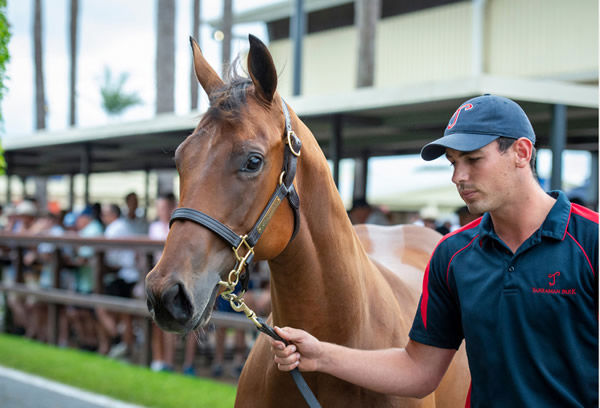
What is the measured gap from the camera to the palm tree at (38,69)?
18.6 metres

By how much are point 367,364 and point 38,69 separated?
19827 millimetres

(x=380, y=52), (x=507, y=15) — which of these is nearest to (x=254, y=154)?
(x=507, y=15)

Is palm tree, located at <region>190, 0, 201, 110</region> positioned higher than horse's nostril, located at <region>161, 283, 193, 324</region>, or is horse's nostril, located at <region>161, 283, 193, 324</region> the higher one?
palm tree, located at <region>190, 0, 201, 110</region>

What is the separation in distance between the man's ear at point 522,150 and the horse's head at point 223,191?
81 cm

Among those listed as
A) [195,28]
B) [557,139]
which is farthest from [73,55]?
[557,139]

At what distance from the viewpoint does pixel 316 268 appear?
2.39 meters

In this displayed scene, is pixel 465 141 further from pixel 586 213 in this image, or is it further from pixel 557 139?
pixel 557 139

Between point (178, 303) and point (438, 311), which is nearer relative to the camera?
point (178, 303)

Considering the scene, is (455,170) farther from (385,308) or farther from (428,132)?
(428,132)

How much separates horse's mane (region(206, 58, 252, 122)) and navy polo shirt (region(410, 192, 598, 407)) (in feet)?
3.05

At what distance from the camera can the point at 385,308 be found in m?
2.65

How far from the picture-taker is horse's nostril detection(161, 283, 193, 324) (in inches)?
73.4

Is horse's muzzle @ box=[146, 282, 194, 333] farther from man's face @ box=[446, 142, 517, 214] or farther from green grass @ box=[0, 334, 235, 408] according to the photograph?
green grass @ box=[0, 334, 235, 408]

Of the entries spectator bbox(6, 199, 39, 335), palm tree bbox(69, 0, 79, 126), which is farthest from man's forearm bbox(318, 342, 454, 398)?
palm tree bbox(69, 0, 79, 126)
